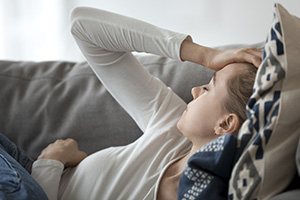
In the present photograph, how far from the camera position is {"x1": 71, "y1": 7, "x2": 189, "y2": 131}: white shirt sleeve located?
4.04ft

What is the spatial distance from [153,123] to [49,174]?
0.35 meters

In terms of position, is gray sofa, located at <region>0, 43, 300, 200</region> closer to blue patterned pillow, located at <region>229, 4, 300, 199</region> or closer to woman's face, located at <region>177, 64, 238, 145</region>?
woman's face, located at <region>177, 64, 238, 145</region>

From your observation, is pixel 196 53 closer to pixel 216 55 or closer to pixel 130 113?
pixel 216 55

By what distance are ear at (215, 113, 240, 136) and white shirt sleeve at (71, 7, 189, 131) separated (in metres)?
0.29

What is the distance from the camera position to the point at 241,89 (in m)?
1.06

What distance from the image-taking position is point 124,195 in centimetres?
116

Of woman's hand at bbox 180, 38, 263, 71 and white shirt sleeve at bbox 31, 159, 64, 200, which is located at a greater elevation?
woman's hand at bbox 180, 38, 263, 71

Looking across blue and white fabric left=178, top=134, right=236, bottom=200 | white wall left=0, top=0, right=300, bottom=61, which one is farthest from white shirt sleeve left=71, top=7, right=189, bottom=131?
white wall left=0, top=0, right=300, bottom=61

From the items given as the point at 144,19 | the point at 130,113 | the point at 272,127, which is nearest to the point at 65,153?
the point at 130,113

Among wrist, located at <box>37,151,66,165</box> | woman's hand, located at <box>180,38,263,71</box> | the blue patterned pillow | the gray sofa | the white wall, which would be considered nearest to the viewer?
the blue patterned pillow

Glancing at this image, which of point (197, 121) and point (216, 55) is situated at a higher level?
point (216, 55)

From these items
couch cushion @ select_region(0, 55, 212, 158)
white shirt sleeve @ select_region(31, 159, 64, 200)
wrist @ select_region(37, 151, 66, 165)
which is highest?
couch cushion @ select_region(0, 55, 212, 158)

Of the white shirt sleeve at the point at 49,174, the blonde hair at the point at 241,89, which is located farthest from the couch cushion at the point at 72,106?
the blonde hair at the point at 241,89

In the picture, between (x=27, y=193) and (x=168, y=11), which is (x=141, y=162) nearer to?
(x=27, y=193)
